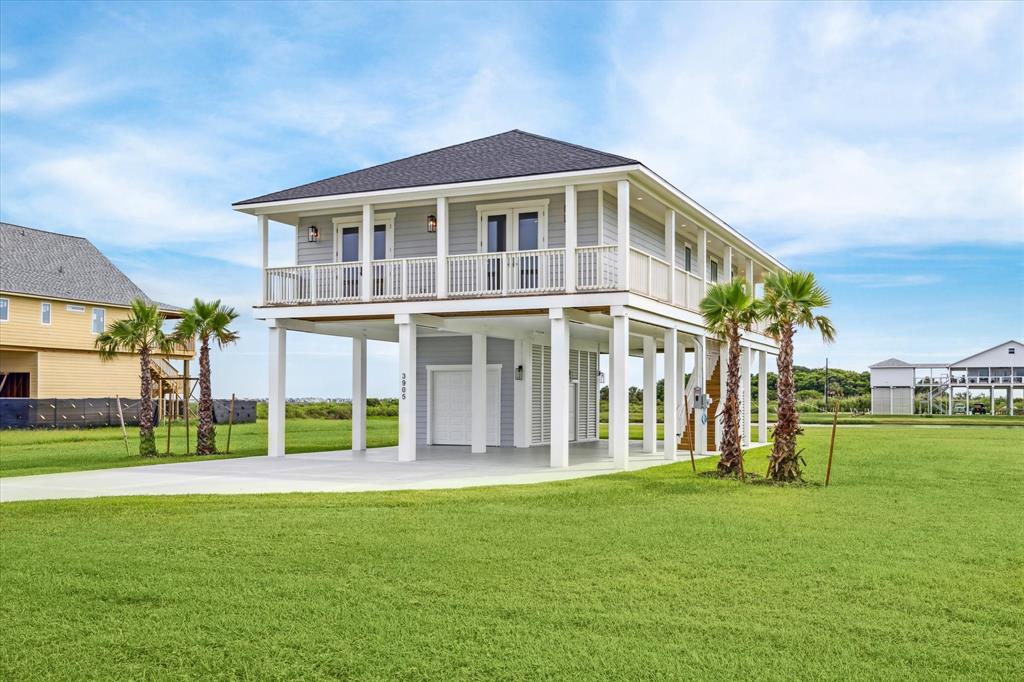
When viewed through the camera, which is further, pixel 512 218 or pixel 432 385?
pixel 432 385

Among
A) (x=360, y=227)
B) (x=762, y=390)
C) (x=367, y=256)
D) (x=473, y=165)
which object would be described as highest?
(x=473, y=165)

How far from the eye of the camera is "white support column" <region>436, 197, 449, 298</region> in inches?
771

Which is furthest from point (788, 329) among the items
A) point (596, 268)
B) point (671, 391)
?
point (671, 391)

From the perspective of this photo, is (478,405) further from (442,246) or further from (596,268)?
(596,268)

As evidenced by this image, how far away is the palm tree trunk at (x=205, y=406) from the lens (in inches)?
895

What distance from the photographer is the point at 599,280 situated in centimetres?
1831

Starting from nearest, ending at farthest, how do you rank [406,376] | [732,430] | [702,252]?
1. [732,430]
2. [406,376]
3. [702,252]

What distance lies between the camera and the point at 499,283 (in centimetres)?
2036

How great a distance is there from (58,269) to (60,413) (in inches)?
381

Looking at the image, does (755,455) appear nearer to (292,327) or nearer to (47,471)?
(292,327)

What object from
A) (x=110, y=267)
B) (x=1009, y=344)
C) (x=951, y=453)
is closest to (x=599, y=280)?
(x=951, y=453)

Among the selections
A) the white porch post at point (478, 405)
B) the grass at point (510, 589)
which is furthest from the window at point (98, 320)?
the grass at point (510, 589)

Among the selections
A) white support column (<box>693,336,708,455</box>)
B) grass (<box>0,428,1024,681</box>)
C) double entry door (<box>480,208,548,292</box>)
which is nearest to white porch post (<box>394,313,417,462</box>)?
double entry door (<box>480,208,548,292</box>)

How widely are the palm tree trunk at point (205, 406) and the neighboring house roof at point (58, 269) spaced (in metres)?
22.9
